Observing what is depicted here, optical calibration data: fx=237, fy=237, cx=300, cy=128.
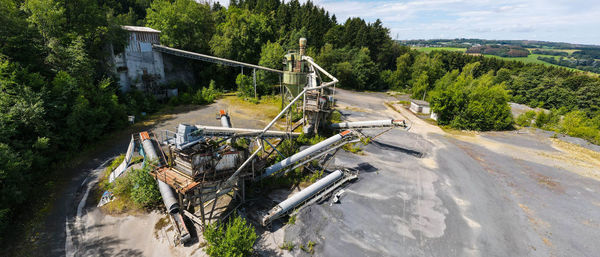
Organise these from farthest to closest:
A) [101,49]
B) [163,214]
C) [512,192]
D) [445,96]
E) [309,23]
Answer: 1. [309,23]
2. [445,96]
3. [101,49]
4. [512,192]
5. [163,214]

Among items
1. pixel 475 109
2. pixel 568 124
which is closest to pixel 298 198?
pixel 475 109

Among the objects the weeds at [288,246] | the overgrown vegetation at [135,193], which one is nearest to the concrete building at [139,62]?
the overgrown vegetation at [135,193]

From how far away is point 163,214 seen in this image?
576 inches

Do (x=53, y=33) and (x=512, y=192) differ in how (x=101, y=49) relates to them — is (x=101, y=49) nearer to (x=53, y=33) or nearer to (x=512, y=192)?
(x=53, y=33)

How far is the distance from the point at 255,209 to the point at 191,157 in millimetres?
5642

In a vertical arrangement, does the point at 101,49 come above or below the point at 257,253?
above

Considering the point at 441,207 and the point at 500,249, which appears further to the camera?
the point at 441,207

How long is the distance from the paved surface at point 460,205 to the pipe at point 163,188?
6339 mm

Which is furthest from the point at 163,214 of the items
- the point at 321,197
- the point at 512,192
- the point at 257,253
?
the point at 512,192

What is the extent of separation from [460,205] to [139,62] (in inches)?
1599

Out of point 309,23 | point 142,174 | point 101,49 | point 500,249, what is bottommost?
point 500,249

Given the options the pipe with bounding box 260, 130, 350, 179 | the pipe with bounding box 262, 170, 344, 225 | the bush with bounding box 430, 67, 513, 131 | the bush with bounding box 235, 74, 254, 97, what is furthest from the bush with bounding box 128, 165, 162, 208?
the bush with bounding box 430, 67, 513, 131

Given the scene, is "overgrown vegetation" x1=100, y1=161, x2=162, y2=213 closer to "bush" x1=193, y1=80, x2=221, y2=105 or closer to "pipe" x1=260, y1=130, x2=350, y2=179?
"pipe" x1=260, y1=130, x2=350, y2=179

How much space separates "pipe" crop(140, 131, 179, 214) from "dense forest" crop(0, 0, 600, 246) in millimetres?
6474
